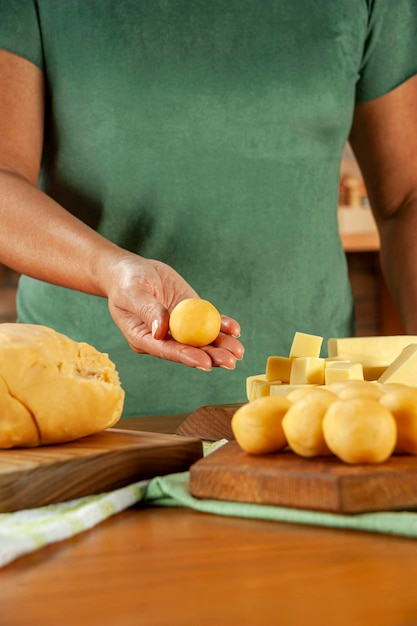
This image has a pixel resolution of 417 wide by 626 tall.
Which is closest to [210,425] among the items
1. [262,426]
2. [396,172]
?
[262,426]

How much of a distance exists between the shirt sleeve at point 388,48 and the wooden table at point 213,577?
1320 millimetres

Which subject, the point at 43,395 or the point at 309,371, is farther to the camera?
the point at 309,371

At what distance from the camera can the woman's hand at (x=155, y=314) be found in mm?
1043

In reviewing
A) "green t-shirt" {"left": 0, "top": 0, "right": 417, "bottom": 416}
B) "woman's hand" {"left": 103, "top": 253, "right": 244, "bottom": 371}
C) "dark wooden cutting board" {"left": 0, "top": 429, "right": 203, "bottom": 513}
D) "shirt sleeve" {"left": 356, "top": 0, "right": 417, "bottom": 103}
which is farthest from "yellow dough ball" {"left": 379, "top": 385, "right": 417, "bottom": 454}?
"shirt sleeve" {"left": 356, "top": 0, "right": 417, "bottom": 103}

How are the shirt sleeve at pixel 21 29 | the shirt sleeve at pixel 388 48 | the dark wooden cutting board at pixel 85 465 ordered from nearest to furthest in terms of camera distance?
1. the dark wooden cutting board at pixel 85 465
2. the shirt sleeve at pixel 21 29
3. the shirt sleeve at pixel 388 48

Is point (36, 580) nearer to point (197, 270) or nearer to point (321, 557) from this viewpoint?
point (321, 557)

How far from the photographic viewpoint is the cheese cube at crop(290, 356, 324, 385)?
104 centimetres

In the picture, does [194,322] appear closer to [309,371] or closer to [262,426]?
[309,371]

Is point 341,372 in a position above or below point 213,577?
above

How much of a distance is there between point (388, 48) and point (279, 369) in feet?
3.16

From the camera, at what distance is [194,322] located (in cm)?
100

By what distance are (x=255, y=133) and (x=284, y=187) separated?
118mm

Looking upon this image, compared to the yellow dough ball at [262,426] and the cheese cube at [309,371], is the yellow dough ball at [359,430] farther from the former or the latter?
the cheese cube at [309,371]

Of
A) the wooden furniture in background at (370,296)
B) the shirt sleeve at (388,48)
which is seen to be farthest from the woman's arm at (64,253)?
the wooden furniture in background at (370,296)
